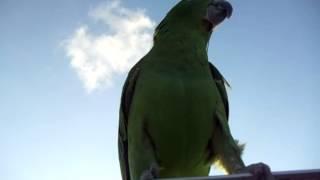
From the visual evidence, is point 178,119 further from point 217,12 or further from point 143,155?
point 217,12

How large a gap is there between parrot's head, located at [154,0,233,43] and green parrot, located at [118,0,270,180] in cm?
48

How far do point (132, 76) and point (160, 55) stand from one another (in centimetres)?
36

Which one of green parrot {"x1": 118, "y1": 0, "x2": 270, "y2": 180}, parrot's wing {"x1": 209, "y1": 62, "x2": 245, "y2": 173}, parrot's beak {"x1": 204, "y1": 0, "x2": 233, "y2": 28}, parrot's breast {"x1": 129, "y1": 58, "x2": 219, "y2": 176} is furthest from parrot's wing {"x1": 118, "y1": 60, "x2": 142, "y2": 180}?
parrot's beak {"x1": 204, "y1": 0, "x2": 233, "y2": 28}

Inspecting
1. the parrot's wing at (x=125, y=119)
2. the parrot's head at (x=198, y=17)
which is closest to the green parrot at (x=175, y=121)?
the parrot's wing at (x=125, y=119)

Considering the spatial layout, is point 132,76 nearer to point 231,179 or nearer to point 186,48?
point 186,48

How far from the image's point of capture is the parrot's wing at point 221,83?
4.77m

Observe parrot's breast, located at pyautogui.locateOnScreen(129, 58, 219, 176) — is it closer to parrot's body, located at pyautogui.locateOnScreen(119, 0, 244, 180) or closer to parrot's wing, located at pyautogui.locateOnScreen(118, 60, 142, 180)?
parrot's body, located at pyautogui.locateOnScreen(119, 0, 244, 180)

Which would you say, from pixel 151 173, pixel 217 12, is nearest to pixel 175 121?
pixel 151 173

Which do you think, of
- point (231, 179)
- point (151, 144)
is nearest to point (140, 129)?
point (151, 144)

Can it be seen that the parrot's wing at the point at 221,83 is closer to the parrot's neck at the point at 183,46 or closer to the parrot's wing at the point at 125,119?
the parrot's neck at the point at 183,46

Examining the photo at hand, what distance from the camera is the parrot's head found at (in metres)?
5.15

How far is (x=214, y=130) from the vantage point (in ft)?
14.3

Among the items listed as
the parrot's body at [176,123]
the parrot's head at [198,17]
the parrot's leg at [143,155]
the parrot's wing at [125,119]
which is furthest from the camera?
the parrot's head at [198,17]

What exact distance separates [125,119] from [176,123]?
2.27 feet
